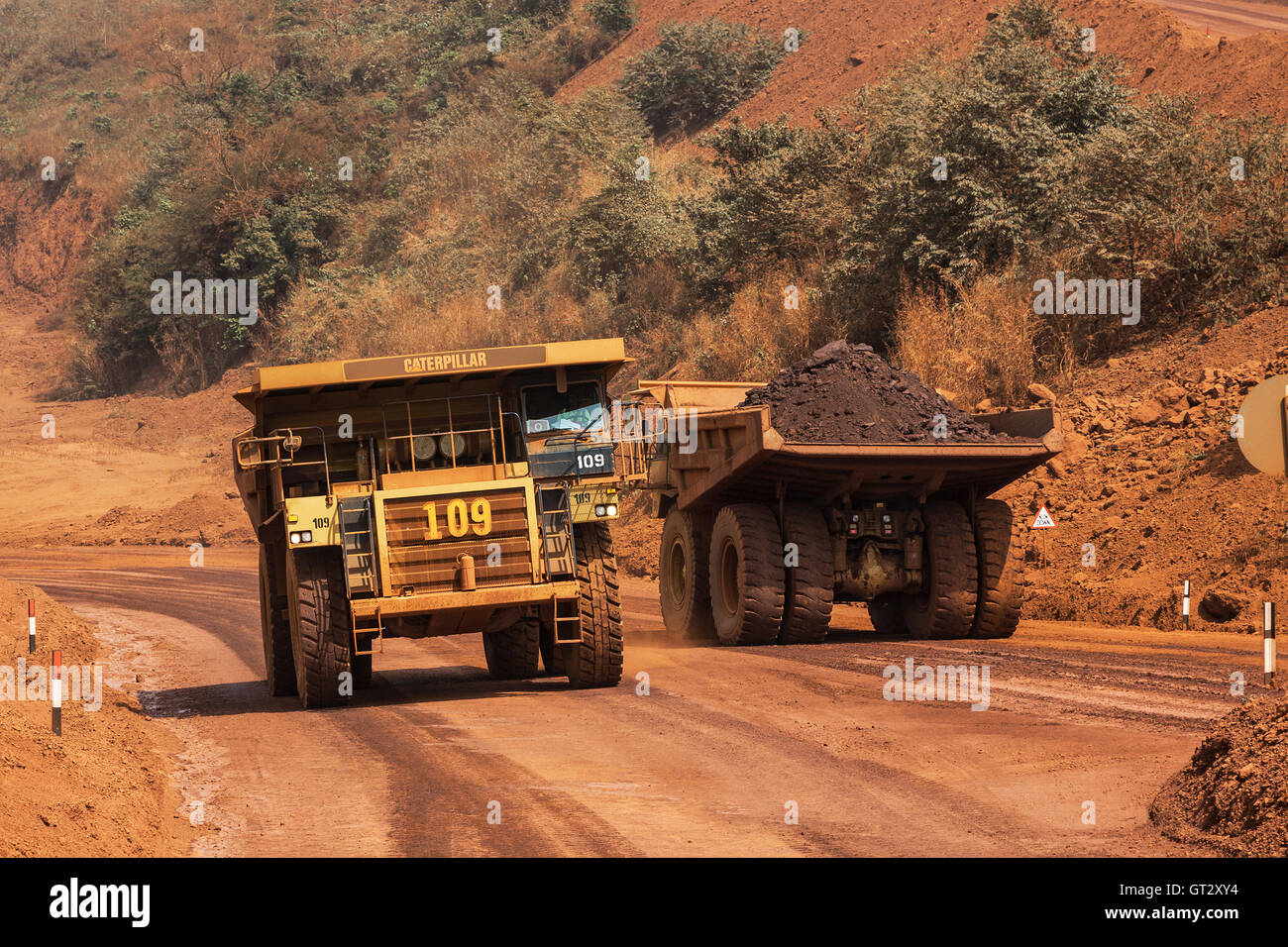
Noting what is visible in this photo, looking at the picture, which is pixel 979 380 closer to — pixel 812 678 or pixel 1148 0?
pixel 812 678

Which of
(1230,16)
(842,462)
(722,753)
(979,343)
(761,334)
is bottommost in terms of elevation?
(722,753)

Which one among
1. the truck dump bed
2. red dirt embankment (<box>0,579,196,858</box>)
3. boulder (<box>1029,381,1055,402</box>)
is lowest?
red dirt embankment (<box>0,579,196,858</box>)

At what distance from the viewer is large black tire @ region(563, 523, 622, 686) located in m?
12.7

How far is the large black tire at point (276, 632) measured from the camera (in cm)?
1390

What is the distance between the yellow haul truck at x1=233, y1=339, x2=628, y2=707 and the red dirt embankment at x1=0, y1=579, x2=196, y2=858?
5.95ft

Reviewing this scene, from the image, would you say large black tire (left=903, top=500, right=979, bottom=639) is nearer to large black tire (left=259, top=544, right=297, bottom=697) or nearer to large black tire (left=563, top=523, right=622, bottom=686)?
large black tire (left=563, top=523, right=622, bottom=686)

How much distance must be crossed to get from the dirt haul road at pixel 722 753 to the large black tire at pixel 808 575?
17.9 inches

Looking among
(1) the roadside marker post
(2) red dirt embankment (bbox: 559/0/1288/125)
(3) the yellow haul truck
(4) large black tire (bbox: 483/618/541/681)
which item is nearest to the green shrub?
(2) red dirt embankment (bbox: 559/0/1288/125)

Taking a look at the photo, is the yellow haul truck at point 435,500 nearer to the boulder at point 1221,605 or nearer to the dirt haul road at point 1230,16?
the boulder at point 1221,605

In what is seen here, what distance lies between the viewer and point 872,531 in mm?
15859

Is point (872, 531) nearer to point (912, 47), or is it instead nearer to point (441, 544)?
point (441, 544)

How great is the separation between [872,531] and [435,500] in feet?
18.0

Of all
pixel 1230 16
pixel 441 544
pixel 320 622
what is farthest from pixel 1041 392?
pixel 1230 16

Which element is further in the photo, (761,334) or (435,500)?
(761,334)
